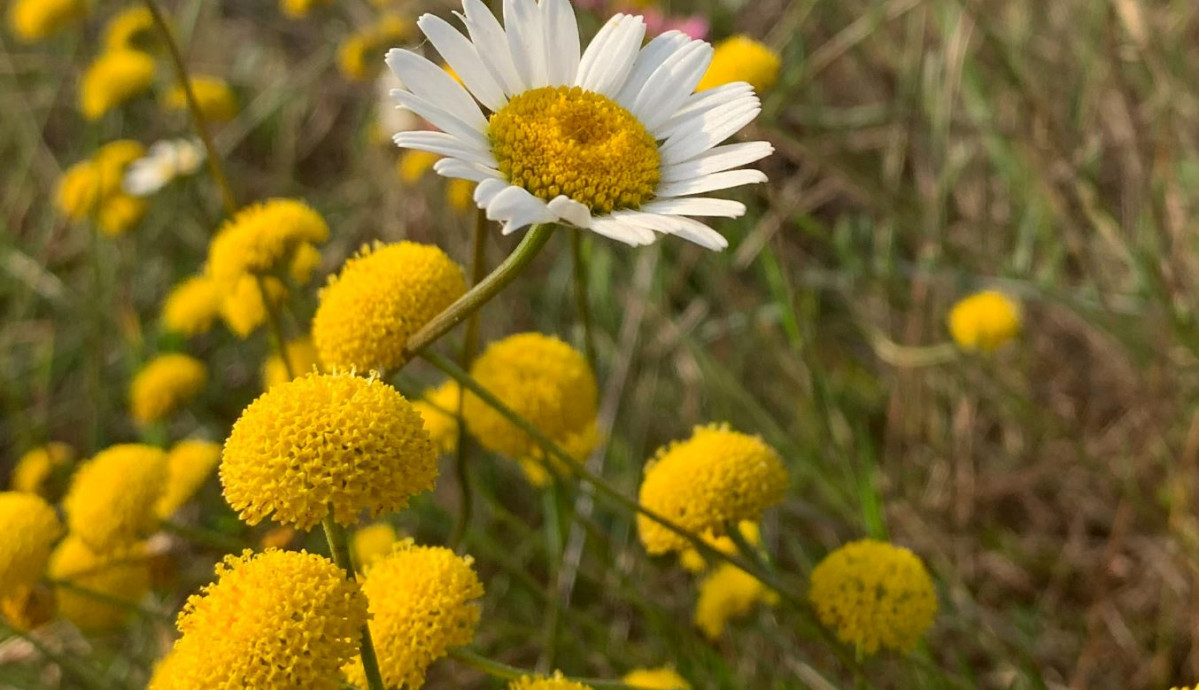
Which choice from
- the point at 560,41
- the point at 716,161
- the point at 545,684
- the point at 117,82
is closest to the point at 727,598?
the point at 545,684

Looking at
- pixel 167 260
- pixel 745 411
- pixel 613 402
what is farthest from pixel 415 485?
pixel 167 260

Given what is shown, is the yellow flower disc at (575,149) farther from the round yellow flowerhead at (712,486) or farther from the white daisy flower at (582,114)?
the round yellow flowerhead at (712,486)

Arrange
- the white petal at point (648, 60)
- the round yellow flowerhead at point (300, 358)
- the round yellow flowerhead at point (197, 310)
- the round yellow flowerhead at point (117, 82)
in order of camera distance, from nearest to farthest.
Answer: the white petal at point (648, 60) < the round yellow flowerhead at point (300, 358) < the round yellow flowerhead at point (197, 310) < the round yellow flowerhead at point (117, 82)

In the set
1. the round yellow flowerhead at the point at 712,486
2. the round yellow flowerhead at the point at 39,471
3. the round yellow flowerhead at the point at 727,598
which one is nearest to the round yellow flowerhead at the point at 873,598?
the round yellow flowerhead at the point at 712,486

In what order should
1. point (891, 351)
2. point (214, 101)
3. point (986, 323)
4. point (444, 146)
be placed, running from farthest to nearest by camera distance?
point (214, 101) < point (891, 351) < point (986, 323) < point (444, 146)

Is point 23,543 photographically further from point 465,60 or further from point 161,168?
point 161,168

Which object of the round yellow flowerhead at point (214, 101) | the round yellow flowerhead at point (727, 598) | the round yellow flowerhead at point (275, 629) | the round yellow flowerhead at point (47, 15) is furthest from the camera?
the round yellow flowerhead at point (214, 101)
